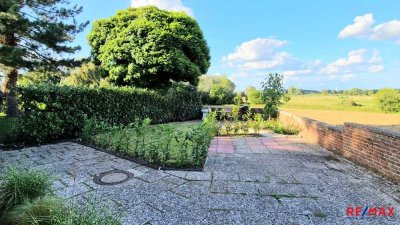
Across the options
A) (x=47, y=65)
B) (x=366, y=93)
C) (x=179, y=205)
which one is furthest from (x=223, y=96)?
(x=366, y=93)

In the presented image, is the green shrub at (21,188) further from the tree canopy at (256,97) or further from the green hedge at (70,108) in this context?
the tree canopy at (256,97)

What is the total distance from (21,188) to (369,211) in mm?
3844

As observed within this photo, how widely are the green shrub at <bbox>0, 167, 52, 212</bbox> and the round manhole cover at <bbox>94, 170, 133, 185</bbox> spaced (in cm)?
106

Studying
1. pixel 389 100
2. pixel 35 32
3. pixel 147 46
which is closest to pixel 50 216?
pixel 147 46

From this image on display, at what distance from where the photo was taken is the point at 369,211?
2656 millimetres

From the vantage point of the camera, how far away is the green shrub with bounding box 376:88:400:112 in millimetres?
21234

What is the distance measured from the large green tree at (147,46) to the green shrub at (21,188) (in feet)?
31.4

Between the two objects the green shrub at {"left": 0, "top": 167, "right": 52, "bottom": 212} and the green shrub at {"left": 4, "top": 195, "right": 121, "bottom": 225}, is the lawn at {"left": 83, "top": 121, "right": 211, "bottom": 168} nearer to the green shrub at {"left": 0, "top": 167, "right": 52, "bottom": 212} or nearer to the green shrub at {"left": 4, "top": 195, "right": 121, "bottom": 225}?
the green shrub at {"left": 0, "top": 167, "right": 52, "bottom": 212}

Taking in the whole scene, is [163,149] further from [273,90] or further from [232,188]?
[273,90]

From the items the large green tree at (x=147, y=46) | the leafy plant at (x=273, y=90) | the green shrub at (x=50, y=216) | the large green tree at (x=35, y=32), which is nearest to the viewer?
the green shrub at (x=50, y=216)

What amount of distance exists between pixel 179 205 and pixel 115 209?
0.75 m

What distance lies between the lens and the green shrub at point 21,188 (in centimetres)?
221

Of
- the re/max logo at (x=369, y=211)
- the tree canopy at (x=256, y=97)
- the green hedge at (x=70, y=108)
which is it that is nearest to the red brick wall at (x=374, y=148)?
the re/max logo at (x=369, y=211)

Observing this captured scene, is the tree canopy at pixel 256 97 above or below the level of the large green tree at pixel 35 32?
below
